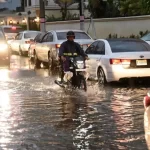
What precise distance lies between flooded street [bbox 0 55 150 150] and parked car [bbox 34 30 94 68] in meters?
4.92

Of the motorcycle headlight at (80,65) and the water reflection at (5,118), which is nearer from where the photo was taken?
the water reflection at (5,118)

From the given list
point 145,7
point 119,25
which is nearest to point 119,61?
point 119,25

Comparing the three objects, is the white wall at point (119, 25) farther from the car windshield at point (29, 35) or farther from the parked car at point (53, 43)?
the parked car at point (53, 43)

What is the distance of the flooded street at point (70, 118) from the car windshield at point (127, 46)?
1.05m

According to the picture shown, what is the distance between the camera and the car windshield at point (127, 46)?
1602 centimetres

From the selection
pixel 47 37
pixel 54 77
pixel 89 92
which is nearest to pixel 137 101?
pixel 89 92

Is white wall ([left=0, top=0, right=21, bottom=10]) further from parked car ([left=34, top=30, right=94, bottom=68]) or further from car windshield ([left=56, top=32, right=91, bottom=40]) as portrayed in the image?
car windshield ([left=56, top=32, right=91, bottom=40])

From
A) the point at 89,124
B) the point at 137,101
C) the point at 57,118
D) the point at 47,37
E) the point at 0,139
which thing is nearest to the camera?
the point at 0,139

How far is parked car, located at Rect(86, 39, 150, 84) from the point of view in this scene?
15.3 meters

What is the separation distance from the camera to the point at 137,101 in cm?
1274

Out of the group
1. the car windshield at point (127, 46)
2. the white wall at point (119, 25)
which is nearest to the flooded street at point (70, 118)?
the car windshield at point (127, 46)

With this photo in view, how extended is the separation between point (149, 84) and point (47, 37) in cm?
782

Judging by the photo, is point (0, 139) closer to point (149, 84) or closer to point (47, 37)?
point (149, 84)

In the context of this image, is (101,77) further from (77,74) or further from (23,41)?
(23,41)
